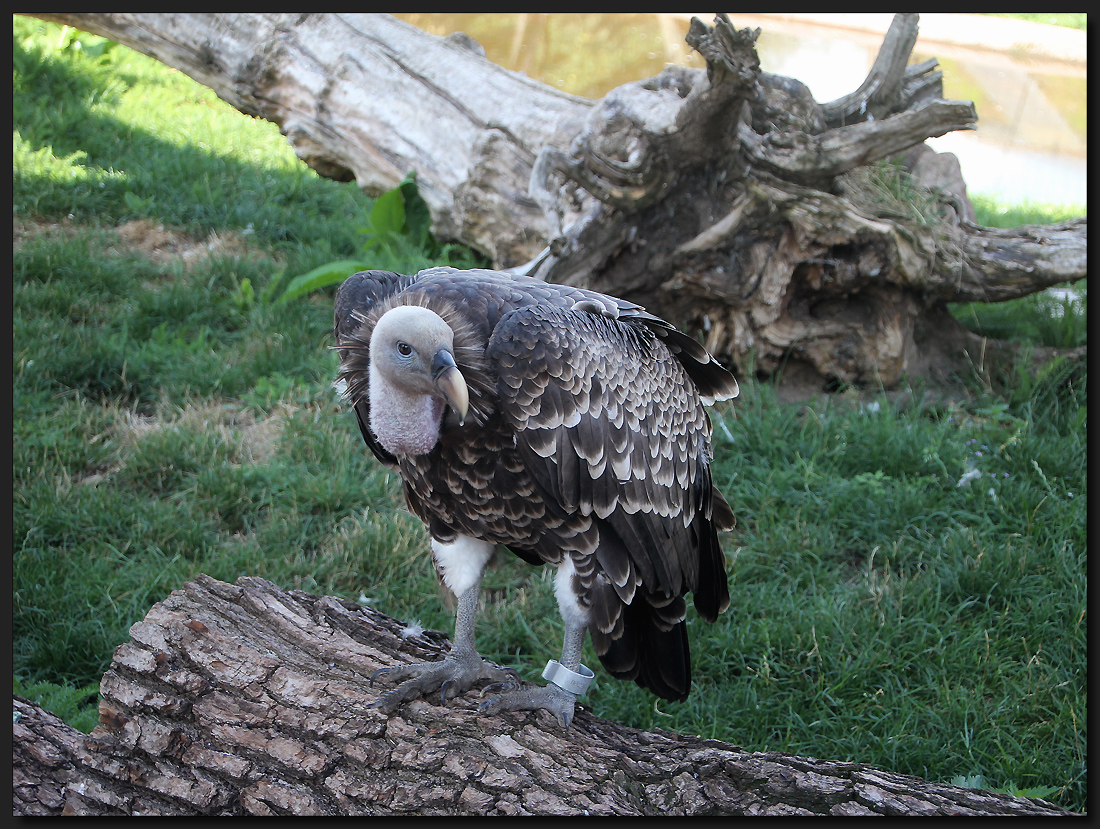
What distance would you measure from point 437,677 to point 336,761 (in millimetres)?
518

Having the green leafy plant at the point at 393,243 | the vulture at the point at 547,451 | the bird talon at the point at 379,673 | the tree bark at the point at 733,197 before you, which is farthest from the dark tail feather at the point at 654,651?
the green leafy plant at the point at 393,243

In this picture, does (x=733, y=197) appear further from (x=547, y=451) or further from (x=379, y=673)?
(x=379, y=673)

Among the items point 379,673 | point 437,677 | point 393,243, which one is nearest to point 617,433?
point 437,677

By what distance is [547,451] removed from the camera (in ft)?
8.84

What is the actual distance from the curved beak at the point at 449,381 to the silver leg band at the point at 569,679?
1097 millimetres

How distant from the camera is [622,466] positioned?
288 cm

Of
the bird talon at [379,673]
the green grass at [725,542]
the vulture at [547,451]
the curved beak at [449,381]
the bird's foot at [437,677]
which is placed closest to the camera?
the curved beak at [449,381]

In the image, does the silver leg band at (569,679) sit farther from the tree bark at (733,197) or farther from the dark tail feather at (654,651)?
the tree bark at (733,197)

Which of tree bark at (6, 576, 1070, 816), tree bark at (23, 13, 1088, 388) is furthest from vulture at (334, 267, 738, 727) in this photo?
tree bark at (23, 13, 1088, 388)

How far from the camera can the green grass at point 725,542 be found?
346 centimetres

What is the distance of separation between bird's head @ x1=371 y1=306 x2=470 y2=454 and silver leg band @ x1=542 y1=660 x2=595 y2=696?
0.97 metres

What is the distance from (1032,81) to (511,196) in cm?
982

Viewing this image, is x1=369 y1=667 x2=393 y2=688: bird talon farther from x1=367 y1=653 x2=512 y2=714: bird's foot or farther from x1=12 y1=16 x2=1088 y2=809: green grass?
x1=12 y1=16 x2=1088 y2=809: green grass

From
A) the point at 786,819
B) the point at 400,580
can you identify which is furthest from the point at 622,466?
the point at 400,580
